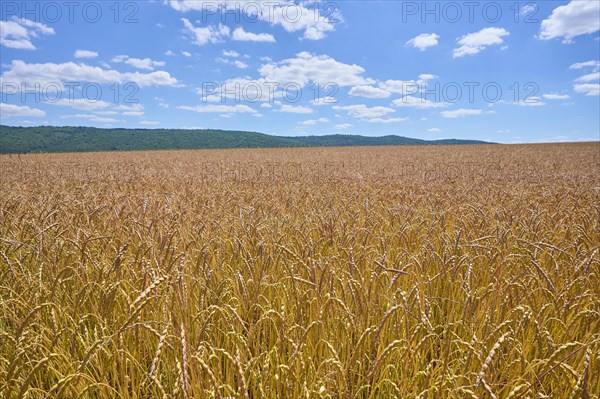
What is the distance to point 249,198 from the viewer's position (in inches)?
240

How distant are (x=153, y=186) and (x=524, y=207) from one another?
7.15 meters

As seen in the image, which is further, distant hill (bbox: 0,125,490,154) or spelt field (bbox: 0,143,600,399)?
distant hill (bbox: 0,125,490,154)

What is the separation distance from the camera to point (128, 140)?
10106 centimetres

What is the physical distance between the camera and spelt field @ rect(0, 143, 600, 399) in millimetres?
1513

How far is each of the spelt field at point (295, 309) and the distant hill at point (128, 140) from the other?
82371 mm

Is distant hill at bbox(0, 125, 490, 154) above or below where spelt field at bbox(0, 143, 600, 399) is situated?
above

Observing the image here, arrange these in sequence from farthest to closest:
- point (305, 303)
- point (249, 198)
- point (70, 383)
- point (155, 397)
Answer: point (249, 198), point (305, 303), point (155, 397), point (70, 383)

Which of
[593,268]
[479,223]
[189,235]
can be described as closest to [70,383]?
[189,235]

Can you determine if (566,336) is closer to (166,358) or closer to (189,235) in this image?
(166,358)

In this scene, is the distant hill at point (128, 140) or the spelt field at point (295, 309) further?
the distant hill at point (128, 140)

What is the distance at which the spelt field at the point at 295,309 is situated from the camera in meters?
1.51

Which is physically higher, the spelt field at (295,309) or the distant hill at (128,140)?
the distant hill at (128,140)

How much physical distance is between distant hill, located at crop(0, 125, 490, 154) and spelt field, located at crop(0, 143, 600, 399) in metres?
82.4

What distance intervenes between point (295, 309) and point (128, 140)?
369 feet
